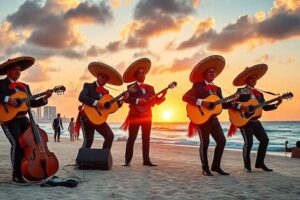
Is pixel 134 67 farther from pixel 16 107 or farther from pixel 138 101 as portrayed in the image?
pixel 16 107

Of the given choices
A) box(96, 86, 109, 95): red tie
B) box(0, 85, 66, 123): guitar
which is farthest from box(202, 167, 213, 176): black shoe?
box(0, 85, 66, 123): guitar

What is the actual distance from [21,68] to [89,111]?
1948mm

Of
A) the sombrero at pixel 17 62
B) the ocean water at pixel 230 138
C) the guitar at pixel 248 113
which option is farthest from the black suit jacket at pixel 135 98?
the ocean water at pixel 230 138

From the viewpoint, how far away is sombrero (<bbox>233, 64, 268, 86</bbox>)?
27.9 ft

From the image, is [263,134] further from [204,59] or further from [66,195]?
[66,195]

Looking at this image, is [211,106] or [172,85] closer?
[211,106]

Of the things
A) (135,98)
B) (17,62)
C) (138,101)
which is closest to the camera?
(17,62)

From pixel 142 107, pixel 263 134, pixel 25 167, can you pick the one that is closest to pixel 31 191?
pixel 25 167

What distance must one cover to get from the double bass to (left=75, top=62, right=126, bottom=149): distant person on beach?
205 cm

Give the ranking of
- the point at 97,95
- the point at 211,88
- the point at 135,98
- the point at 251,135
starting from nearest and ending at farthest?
the point at 211,88
the point at 251,135
the point at 97,95
the point at 135,98

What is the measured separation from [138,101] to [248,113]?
Result: 2.50 metres

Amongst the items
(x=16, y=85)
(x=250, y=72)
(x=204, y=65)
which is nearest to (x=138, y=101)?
(x=204, y=65)

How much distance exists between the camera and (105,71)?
28.7ft

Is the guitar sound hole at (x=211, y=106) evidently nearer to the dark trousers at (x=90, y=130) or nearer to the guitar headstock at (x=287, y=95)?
the guitar headstock at (x=287, y=95)
